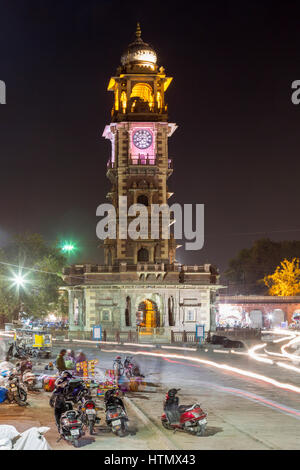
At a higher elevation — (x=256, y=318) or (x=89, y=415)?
(x=256, y=318)

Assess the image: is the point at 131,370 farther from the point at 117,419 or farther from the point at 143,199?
the point at 143,199

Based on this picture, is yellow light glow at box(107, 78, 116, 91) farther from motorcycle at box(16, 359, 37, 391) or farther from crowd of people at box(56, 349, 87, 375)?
motorcycle at box(16, 359, 37, 391)

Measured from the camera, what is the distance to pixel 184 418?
15750 millimetres

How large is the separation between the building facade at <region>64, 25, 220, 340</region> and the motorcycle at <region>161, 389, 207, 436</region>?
44.8 m

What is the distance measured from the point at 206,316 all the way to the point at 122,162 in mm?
19330

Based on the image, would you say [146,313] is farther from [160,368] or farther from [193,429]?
[193,429]

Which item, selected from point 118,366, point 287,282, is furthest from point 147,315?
point 287,282

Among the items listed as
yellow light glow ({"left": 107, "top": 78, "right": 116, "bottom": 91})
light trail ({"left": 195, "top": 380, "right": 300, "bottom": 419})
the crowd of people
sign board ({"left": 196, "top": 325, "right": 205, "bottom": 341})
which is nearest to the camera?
light trail ({"left": 195, "top": 380, "right": 300, "bottom": 419})

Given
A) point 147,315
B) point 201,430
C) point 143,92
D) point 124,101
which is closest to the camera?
point 201,430

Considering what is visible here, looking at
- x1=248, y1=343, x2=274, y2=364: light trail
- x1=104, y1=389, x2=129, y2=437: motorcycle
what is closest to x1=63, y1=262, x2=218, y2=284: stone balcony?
x1=248, y1=343, x2=274, y2=364: light trail

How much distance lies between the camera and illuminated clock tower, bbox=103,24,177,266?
219 ft

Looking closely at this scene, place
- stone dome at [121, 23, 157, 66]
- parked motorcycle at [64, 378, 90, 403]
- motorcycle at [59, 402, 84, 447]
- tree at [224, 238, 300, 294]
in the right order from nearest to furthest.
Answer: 1. motorcycle at [59, 402, 84, 447]
2. parked motorcycle at [64, 378, 90, 403]
3. stone dome at [121, 23, 157, 66]
4. tree at [224, 238, 300, 294]

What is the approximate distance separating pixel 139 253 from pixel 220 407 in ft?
155
